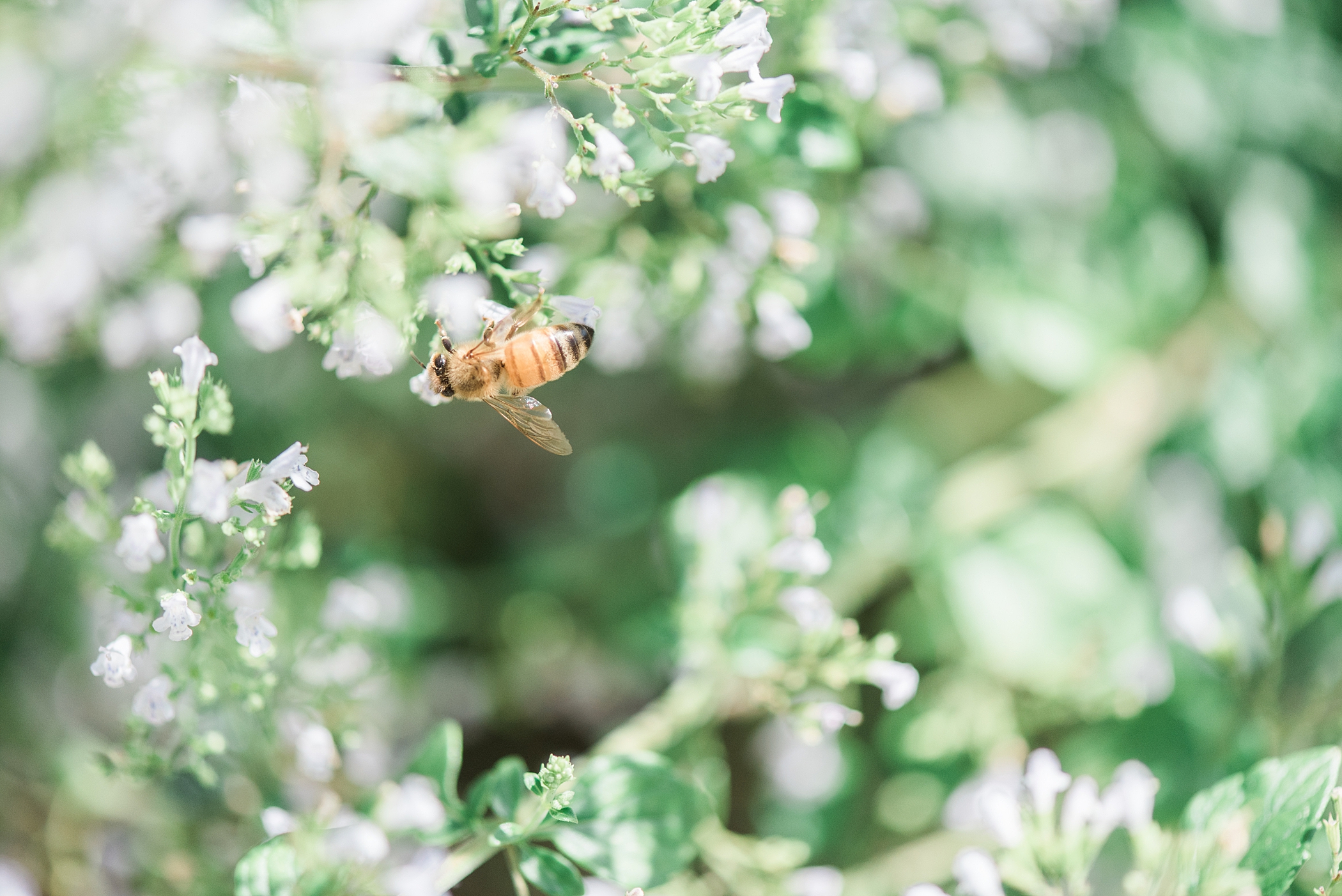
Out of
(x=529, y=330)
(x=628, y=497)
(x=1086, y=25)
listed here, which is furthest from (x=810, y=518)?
(x=1086, y=25)

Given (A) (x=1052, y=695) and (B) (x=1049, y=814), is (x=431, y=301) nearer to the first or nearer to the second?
(B) (x=1049, y=814)

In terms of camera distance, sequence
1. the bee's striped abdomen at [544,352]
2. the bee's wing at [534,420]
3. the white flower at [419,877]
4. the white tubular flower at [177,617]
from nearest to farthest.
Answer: the white tubular flower at [177,617] < the white flower at [419,877] < the bee's striped abdomen at [544,352] < the bee's wing at [534,420]

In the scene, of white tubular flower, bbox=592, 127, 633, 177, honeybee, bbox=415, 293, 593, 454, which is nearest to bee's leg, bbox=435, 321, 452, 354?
honeybee, bbox=415, 293, 593, 454

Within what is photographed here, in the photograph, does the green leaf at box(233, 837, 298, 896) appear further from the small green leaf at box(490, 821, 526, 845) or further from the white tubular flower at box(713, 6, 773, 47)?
the white tubular flower at box(713, 6, 773, 47)

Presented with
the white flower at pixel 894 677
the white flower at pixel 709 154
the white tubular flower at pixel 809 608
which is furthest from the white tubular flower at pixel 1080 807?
the white flower at pixel 709 154

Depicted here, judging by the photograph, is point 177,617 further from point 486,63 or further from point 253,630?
point 486,63

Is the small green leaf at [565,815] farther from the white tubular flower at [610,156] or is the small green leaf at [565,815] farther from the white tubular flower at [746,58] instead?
the white tubular flower at [746,58]
